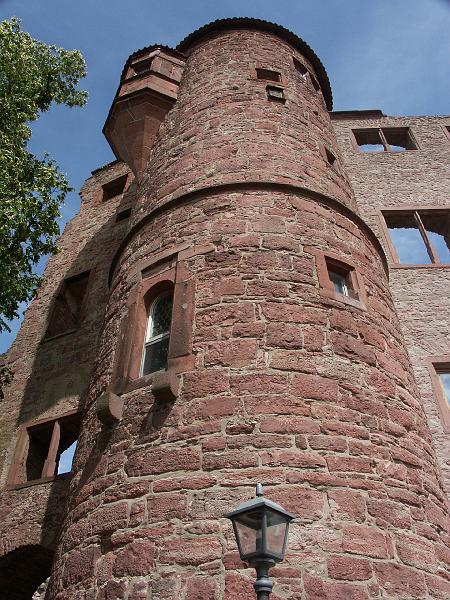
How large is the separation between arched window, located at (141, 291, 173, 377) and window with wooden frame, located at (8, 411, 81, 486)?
4.38 meters

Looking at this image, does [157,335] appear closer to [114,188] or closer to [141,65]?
[141,65]

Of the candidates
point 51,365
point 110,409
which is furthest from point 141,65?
point 110,409

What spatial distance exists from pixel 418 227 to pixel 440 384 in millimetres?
4615

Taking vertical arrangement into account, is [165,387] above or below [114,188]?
below

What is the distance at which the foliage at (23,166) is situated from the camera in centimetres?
888

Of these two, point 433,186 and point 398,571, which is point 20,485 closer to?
point 398,571

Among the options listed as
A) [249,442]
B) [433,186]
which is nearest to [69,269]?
[433,186]

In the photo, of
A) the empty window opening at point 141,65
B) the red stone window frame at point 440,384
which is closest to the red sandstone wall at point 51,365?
the empty window opening at point 141,65

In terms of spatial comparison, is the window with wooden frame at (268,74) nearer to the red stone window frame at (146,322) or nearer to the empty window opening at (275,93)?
the empty window opening at (275,93)

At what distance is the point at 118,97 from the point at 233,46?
2.59 m

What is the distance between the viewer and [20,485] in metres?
9.14

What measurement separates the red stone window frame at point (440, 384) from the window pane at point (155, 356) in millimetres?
5156

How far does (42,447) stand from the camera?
10375mm

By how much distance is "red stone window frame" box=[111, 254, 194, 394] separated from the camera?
5.17m
